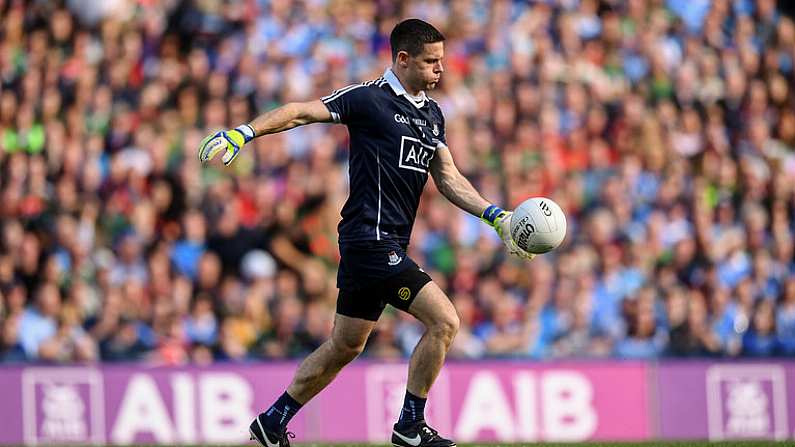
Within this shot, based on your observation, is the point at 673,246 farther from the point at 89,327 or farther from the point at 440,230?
the point at 89,327

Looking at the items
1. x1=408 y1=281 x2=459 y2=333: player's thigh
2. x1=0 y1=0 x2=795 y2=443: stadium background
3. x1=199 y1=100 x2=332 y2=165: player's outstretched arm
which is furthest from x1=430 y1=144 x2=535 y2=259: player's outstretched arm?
x1=0 y1=0 x2=795 y2=443: stadium background

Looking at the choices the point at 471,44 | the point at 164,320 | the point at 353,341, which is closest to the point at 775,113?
the point at 471,44

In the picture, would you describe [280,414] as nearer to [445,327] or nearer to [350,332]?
[350,332]

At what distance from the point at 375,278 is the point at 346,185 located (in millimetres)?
7709

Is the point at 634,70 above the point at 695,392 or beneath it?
above

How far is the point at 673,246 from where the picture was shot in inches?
665

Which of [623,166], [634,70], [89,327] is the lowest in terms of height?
[89,327]

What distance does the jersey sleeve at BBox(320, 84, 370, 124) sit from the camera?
27.9 ft

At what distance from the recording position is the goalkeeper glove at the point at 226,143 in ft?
25.7

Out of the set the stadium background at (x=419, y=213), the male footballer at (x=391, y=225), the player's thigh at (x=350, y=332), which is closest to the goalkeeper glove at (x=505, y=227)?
the male footballer at (x=391, y=225)

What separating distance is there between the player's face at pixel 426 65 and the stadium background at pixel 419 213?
6.14m

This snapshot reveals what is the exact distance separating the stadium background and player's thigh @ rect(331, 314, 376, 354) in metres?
5.56

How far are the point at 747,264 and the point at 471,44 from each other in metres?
4.72

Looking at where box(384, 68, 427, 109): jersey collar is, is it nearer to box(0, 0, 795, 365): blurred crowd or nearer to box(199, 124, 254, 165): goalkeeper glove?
box(199, 124, 254, 165): goalkeeper glove
